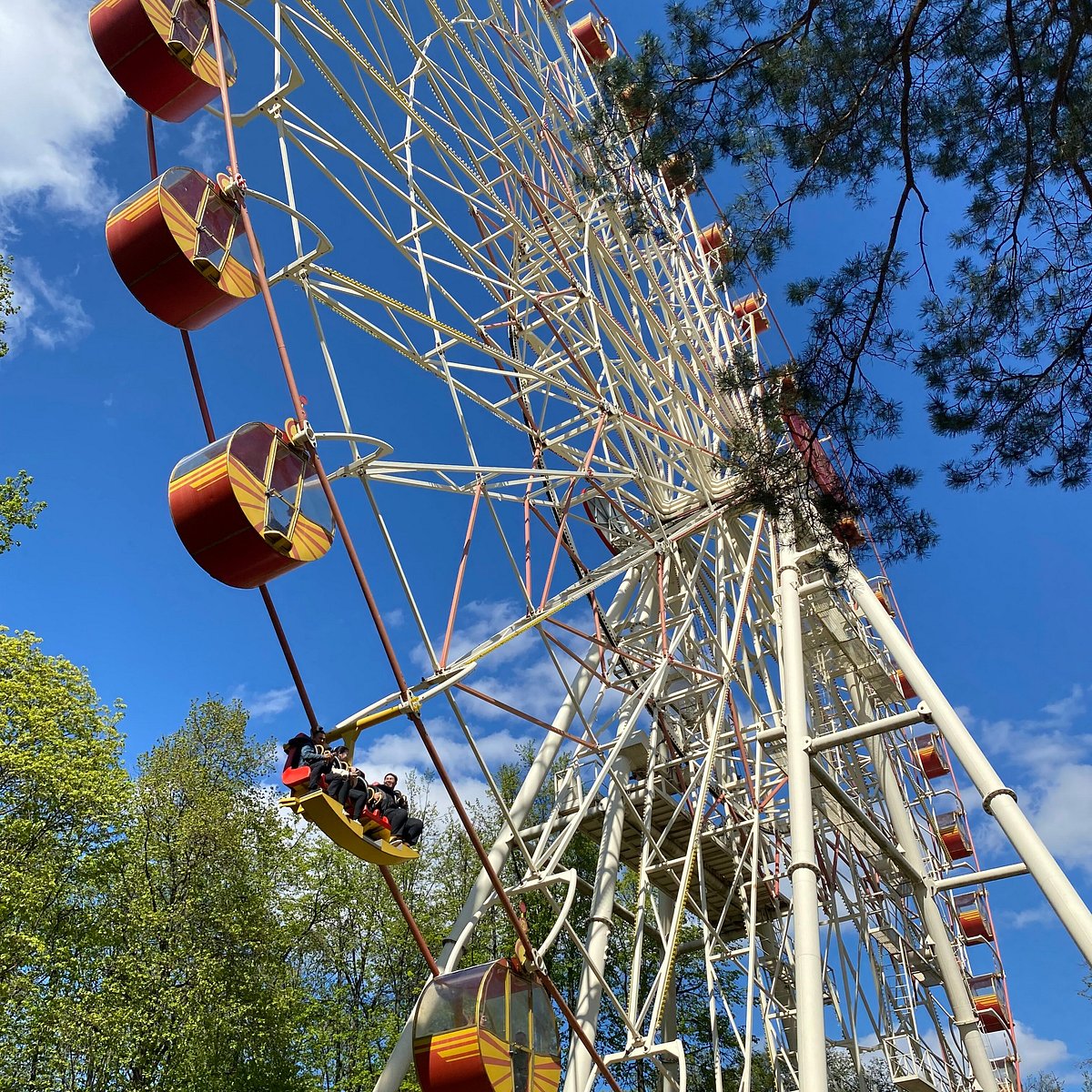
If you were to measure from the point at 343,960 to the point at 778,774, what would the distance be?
9989 mm

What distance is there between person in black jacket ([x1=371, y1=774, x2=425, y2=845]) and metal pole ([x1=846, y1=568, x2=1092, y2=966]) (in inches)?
173

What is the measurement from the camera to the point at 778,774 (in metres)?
14.1

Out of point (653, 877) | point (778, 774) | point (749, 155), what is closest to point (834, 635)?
point (778, 774)

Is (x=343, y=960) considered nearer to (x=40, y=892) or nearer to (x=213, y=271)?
(x=40, y=892)

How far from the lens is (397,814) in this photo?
6.53m

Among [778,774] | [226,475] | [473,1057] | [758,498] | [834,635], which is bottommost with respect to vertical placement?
[473,1057]

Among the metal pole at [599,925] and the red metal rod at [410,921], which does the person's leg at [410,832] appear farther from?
the metal pole at [599,925]

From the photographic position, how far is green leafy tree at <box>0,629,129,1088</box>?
1308 centimetres

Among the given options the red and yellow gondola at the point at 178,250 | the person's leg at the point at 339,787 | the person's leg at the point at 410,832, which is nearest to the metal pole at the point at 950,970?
the person's leg at the point at 410,832

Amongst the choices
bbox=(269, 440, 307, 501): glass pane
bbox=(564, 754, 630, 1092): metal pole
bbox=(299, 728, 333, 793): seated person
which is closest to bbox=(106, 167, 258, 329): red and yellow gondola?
bbox=(269, 440, 307, 501): glass pane

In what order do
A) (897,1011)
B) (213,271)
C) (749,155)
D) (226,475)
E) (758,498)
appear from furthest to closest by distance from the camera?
1. (897,1011)
2. (758,498)
3. (749,155)
4. (213,271)
5. (226,475)

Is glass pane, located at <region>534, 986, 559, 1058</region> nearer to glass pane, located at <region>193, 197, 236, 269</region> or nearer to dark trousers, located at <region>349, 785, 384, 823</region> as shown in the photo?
dark trousers, located at <region>349, 785, 384, 823</region>

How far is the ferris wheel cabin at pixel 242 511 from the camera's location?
596cm

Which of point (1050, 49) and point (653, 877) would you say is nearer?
point (1050, 49)
